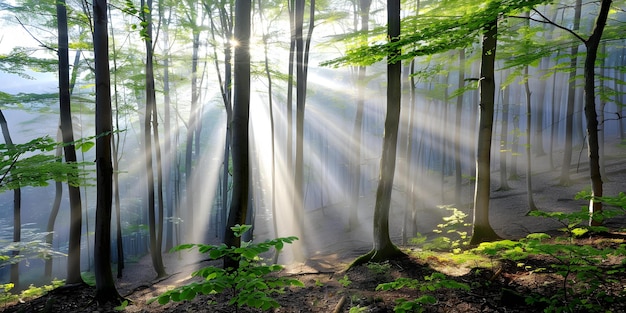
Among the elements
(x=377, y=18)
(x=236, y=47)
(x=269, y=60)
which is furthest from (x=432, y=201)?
(x=236, y=47)

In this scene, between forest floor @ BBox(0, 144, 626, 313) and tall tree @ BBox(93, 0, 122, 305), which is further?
tall tree @ BBox(93, 0, 122, 305)

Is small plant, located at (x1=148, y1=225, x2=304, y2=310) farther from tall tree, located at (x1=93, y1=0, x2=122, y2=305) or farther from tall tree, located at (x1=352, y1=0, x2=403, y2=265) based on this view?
tall tree, located at (x1=93, y1=0, x2=122, y2=305)

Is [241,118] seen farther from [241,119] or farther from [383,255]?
[383,255]

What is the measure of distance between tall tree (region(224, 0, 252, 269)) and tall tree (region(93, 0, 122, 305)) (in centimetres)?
257

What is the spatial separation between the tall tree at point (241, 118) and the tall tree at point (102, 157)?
257 centimetres

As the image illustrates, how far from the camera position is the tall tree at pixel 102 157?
6191 millimetres

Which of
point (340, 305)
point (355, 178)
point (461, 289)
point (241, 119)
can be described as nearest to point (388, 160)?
point (461, 289)

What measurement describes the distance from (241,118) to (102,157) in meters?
2.94

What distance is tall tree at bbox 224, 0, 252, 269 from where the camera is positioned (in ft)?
21.2

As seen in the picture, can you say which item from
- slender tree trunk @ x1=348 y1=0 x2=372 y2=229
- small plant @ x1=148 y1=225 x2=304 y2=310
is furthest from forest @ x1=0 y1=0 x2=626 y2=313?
slender tree trunk @ x1=348 y1=0 x2=372 y2=229

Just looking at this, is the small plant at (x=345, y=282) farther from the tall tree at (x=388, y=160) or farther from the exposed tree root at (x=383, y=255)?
the tall tree at (x=388, y=160)

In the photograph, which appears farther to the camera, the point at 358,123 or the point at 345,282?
the point at 358,123

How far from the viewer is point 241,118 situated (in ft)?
21.4

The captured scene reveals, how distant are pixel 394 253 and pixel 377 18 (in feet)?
44.7
